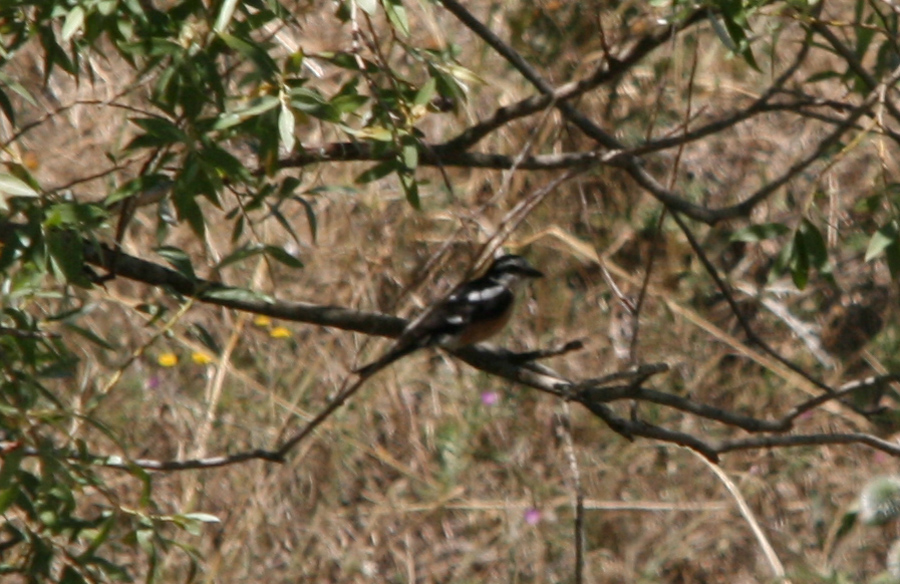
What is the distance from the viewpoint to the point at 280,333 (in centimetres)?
631

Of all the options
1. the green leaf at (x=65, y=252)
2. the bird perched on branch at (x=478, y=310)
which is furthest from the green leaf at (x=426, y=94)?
the bird perched on branch at (x=478, y=310)

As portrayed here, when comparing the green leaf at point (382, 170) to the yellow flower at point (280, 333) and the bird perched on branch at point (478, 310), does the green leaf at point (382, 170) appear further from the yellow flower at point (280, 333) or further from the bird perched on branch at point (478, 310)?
the yellow flower at point (280, 333)

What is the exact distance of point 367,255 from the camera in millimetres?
6773

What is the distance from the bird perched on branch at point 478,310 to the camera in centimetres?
453

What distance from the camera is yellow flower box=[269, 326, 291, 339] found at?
630 cm

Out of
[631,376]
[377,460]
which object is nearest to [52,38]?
[631,376]

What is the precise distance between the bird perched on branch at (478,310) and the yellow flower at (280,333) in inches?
48.8

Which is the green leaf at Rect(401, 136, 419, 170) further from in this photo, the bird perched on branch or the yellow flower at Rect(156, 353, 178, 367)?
the yellow flower at Rect(156, 353, 178, 367)

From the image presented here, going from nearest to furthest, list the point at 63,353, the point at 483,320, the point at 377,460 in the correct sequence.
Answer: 1. the point at 63,353
2. the point at 483,320
3. the point at 377,460

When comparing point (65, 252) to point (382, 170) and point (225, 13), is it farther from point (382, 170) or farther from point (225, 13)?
point (382, 170)

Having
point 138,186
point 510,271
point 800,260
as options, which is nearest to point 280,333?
point 510,271

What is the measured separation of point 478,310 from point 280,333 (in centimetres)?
161

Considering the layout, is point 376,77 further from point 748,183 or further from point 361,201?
point 748,183

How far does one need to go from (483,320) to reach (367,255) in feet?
6.10
